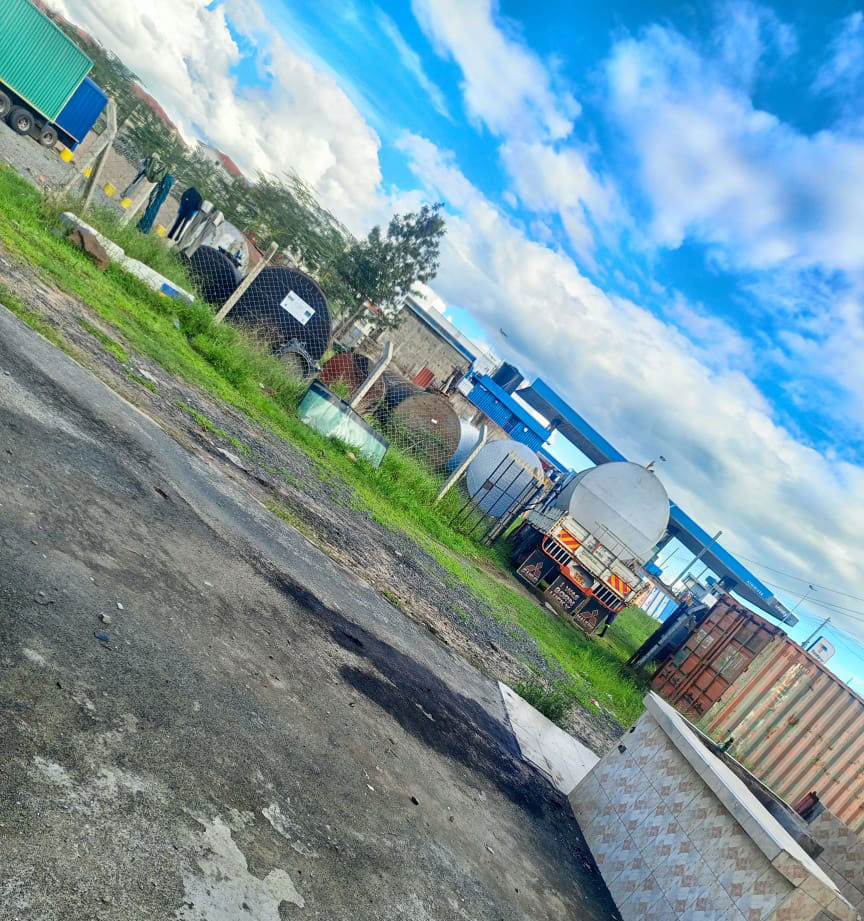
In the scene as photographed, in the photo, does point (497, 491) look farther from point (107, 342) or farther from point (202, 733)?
point (202, 733)

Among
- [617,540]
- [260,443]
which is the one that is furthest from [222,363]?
[617,540]

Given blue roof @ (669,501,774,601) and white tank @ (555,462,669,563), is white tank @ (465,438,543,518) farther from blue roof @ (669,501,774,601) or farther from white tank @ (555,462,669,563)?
blue roof @ (669,501,774,601)

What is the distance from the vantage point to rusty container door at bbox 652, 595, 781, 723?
38.3 feet

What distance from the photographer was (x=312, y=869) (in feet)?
6.65

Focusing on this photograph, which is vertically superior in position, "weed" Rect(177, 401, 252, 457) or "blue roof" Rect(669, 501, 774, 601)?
"blue roof" Rect(669, 501, 774, 601)

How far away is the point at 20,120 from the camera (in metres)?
18.9

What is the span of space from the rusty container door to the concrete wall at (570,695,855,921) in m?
9.07

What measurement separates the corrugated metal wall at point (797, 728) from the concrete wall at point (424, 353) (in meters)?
25.6

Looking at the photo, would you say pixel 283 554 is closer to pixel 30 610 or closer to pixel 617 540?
pixel 30 610

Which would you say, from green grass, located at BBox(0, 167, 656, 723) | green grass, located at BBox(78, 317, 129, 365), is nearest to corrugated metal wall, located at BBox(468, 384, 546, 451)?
green grass, located at BBox(0, 167, 656, 723)

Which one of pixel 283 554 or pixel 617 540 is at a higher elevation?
pixel 617 540

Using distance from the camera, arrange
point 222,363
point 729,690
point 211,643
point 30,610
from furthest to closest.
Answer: point 729,690
point 222,363
point 211,643
point 30,610

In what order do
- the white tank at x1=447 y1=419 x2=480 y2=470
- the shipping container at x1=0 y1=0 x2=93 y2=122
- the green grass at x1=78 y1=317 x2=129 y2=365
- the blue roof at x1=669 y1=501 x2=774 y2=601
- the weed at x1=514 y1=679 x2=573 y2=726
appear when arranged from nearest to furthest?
the weed at x1=514 y1=679 x2=573 y2=726 → the green grass at x1=78 y1=317 x2=129 y2=365 → the white tank at x1=447 y1=419 x2=480 y2=470 → the shipping container at x1=0 y1=0 x2=93 y2=122 → the blue roof at x1=669 y1=501 x2=774 y2=601

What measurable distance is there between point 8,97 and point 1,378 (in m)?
20.3
